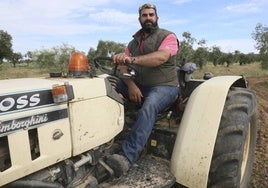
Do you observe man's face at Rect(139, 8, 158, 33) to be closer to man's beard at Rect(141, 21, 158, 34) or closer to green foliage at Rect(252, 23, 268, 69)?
man's beard at Rect(141, 21, 158, 34)

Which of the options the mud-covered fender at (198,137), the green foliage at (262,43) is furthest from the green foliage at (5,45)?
the mud-covered fender at (198,137)

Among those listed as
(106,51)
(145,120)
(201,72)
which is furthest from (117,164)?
(201,72)

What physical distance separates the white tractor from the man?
0.59 feet

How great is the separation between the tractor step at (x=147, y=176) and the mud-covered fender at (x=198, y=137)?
0.39 ft

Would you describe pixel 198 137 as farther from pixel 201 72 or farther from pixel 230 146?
pixel 201 72

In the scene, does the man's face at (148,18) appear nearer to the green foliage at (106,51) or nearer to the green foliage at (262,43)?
the green foliage at (106,51)

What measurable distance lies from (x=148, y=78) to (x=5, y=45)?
139ft

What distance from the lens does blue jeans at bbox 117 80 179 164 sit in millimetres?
3182

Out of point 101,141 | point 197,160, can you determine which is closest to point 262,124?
point 197,160

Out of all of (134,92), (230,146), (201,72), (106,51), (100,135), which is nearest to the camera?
(100,135)

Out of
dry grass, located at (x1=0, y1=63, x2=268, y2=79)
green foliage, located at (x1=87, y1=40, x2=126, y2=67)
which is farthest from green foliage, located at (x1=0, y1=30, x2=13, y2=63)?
green foliage, located at (x1=87, y1=40, x2=126, y2=67)

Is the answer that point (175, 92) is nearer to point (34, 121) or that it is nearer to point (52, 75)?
point (52, 75)

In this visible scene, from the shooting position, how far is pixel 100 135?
9.31 ft

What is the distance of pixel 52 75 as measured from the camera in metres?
3.13
